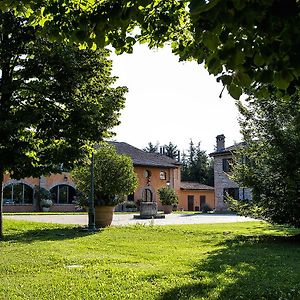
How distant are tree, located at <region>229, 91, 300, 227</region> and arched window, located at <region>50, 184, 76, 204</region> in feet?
96.9

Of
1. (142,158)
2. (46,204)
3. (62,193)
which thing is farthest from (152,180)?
(46,204)

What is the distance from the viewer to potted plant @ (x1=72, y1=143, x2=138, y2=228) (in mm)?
18938

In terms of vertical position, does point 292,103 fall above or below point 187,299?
above

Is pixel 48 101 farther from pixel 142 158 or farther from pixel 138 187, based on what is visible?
pixel 142 158

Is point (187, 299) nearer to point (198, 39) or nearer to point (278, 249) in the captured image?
point (198, 39)

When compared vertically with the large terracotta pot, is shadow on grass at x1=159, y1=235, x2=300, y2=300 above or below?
below

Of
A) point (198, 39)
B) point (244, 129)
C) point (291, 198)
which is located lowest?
point (291, 198)

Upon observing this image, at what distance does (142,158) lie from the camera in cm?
4716

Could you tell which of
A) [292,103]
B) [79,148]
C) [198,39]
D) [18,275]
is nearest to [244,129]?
[292,103]

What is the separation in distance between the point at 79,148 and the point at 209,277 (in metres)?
7.08

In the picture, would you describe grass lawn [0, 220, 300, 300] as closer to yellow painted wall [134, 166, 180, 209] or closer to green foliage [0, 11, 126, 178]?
green foliage [0, 11, 126, 178]

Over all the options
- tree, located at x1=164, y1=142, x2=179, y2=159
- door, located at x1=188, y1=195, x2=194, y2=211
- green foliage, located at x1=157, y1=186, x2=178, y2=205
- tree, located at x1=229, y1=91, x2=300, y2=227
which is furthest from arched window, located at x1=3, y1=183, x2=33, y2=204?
tree, located at x1=164, y1=142, x2=179, y2=159

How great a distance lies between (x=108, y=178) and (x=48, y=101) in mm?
7593

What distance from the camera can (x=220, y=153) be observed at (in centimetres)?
4638
